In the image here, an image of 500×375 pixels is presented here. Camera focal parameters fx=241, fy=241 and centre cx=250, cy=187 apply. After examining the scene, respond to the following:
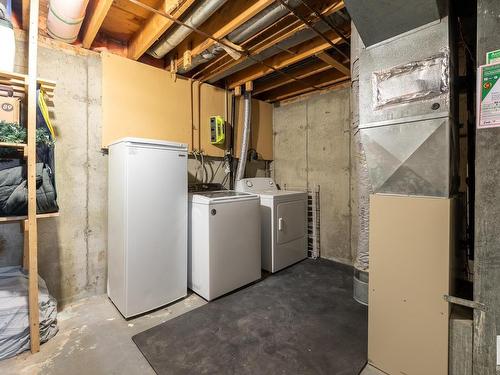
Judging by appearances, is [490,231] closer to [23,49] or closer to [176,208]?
[176,208]

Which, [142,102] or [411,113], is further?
[142,102]

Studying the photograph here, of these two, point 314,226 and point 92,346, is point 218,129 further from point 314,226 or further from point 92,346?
point 92,346

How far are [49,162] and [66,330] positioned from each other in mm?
1301

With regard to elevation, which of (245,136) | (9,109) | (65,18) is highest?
(65,18)

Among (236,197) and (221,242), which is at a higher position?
(236,197)

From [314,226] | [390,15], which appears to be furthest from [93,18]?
[314,226]

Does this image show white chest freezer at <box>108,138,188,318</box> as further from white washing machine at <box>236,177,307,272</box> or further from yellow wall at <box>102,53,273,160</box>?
white washing machine at <box>236,177,307,272</box>

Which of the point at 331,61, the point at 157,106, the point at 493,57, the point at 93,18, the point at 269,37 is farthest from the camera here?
A: the point at 157,106

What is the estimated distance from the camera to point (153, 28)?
2152 millimetres

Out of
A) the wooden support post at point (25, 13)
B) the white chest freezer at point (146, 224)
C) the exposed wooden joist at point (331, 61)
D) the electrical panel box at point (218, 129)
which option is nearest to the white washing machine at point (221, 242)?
→ the white chest freezer at point (146, 224)

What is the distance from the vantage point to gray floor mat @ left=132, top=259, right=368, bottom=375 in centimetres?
153

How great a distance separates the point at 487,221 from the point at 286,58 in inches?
91.7

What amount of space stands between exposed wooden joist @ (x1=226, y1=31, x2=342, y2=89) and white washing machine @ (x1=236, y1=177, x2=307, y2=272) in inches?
54.1

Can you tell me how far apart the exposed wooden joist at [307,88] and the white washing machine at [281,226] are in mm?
1490
